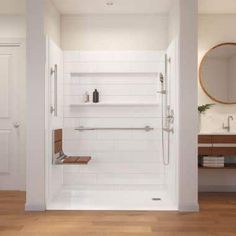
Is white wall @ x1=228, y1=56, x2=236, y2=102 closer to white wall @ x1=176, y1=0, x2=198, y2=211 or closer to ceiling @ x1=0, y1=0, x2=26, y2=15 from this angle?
white wall @ x1=176, y1=0, x2=198, y2=211

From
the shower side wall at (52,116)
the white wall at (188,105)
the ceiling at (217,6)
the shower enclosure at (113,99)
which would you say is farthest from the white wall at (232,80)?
the shower side wall at (52,116)

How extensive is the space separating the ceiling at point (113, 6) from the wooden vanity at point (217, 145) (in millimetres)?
1862

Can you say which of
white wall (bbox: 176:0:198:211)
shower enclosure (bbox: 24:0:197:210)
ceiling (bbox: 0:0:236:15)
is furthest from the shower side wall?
white wall (bbox: 176:0:198:211)

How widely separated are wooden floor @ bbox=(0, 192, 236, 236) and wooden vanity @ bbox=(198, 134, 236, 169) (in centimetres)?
72

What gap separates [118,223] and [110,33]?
2900 millimetres

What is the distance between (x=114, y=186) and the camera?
17.7ft

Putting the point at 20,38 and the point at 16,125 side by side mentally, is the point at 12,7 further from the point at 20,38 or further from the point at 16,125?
the point at 16,125

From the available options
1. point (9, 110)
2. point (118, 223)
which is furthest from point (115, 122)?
point (118, 223)

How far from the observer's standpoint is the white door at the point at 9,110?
5391 mm

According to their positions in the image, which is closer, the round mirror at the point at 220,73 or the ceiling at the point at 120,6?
the ceiling at the point at 120,6

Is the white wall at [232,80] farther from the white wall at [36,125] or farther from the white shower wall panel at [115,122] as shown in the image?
the white wall at [36,125]

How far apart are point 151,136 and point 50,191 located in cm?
175

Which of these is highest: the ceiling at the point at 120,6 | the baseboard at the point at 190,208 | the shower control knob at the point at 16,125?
the ceiling at the point at 120,6

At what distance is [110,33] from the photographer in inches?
212
